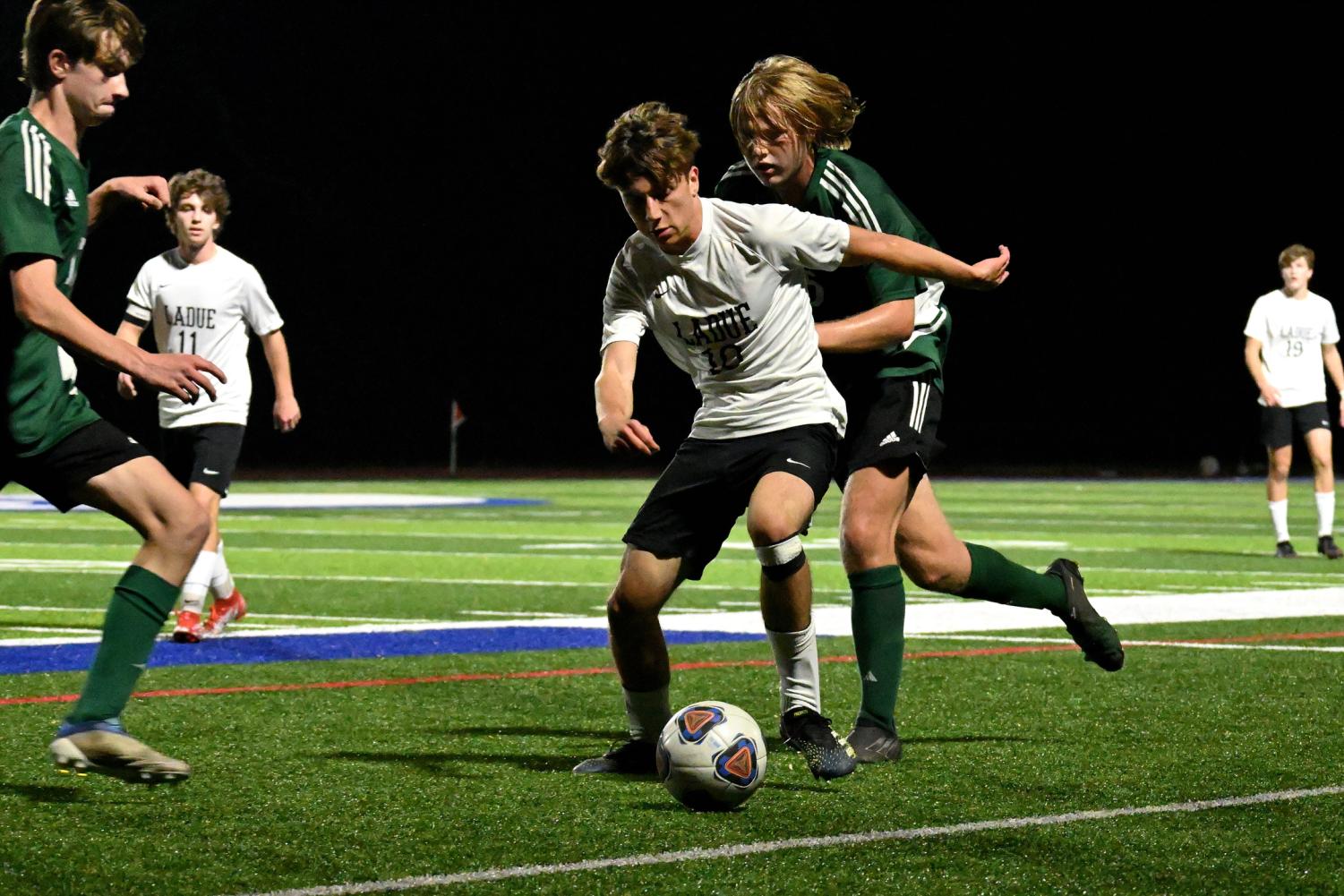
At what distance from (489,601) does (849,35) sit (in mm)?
31307

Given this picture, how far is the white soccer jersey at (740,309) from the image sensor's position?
18.6 feet

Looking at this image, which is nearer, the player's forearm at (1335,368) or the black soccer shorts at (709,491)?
the black soccer shorts at (709,491)

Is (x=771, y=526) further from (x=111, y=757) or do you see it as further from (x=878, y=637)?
(x=111, y=757)

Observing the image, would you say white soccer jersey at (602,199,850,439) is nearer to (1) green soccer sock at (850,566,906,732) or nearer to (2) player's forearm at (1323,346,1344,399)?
(1) green soccer sock at (850,566,906,732)

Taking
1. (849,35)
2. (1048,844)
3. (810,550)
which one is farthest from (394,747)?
(849,35)

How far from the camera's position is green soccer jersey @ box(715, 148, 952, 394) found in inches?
237

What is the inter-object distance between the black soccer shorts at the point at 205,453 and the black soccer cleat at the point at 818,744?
4439 millimetres

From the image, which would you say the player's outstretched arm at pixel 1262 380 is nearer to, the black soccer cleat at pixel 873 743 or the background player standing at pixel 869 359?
the background player standing at pixel 869 359

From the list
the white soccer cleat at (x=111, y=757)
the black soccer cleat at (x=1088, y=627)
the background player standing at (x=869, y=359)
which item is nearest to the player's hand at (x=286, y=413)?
the background player standing at (x=869, y=359)

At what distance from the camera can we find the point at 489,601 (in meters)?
11.8

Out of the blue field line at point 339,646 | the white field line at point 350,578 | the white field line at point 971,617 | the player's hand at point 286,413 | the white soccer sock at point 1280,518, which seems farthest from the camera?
the white soccer sock at point 1280,518

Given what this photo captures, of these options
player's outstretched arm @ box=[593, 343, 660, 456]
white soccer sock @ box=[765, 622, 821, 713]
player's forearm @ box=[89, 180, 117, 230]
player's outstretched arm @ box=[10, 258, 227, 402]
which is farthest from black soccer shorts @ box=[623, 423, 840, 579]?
player's forearm @ box=[89, 180, 117, 230]

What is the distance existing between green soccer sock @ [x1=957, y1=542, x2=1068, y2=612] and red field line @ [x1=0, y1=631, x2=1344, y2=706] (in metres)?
1.92

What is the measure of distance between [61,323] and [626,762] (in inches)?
76.8
